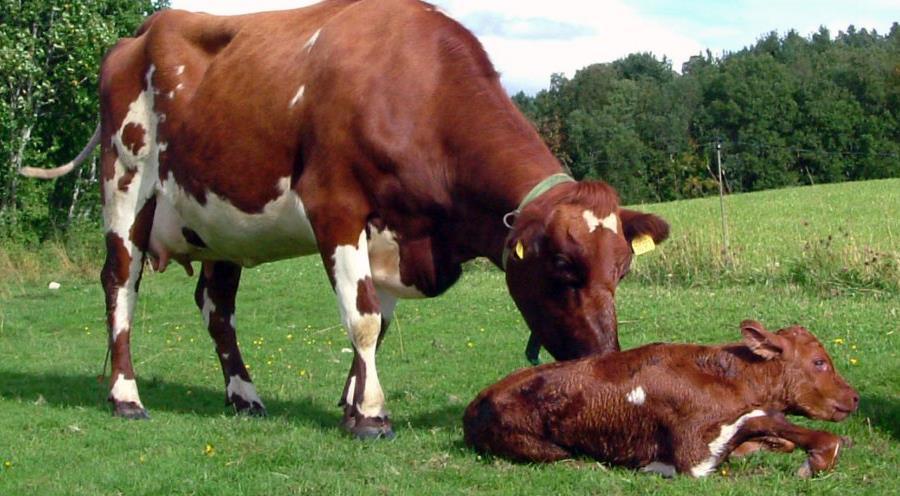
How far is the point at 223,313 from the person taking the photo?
10.3m

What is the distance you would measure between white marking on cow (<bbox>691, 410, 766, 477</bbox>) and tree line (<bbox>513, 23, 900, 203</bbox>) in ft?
204

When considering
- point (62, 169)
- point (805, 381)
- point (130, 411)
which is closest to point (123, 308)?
point (130, 411)

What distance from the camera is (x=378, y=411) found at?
789 cm

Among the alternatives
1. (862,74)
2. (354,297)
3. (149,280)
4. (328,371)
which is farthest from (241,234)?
(862,74)

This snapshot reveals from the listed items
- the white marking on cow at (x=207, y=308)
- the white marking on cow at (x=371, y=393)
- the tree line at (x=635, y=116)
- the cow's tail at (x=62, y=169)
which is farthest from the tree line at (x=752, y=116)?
the white marking on cow at (x=371, y=393)

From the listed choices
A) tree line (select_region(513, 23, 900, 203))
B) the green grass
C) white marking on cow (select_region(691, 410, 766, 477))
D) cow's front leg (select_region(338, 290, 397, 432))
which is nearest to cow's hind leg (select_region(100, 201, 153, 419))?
cow's front leg (select_region(338, 290, 397, 432))

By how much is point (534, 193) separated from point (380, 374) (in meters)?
4.28

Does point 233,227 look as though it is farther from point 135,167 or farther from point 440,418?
point 440,418

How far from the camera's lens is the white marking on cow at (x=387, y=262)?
27.1ft

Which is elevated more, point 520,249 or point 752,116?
point 520,249

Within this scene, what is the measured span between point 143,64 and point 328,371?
136 inches

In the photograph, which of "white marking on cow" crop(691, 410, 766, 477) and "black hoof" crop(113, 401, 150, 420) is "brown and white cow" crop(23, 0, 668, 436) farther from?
"white marking on cow" crop(691, 410, 766, 477)

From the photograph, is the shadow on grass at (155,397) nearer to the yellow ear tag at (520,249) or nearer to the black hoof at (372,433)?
the black hoof at (372,433)

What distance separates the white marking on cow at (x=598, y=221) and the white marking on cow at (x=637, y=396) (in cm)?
101
